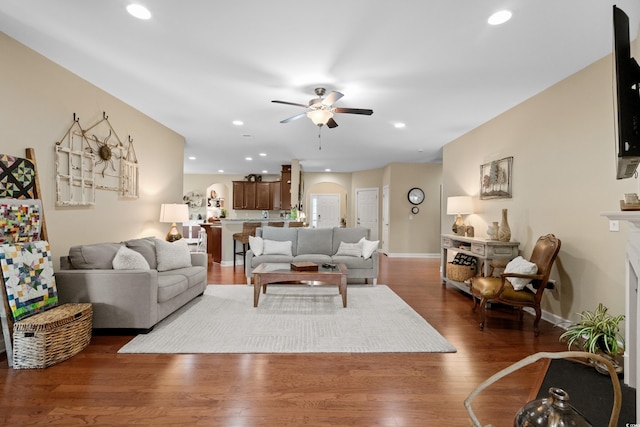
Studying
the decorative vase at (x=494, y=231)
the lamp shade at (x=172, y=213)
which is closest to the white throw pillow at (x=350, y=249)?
the decorative vase at (x=494, y=231)

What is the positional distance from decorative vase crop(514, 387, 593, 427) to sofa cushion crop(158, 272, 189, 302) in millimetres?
3231

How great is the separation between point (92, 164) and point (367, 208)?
7590mm

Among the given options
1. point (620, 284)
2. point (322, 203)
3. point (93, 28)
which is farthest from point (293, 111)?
point (322, 203)

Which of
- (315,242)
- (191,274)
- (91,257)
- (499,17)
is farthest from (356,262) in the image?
→ (499,17)

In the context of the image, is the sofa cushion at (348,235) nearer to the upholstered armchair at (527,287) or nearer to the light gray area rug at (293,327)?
the light gray area rug at (293,327)

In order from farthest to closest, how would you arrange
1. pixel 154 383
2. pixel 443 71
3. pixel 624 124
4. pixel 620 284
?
pixel 443 71, pixel 620 284, pixel 154 383, pixel 624 124

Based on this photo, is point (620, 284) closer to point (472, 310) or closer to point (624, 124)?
point (472, 310)

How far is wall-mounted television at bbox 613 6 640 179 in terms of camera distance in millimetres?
1452

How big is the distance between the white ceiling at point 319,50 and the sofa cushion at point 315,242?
209 centimetres

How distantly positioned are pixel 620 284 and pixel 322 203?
8.83 metres

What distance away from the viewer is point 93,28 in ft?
8.45

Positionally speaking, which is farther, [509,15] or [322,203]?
[322,203]

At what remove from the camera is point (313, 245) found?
5.66 metres

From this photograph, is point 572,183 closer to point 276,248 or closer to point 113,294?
point 276,248
